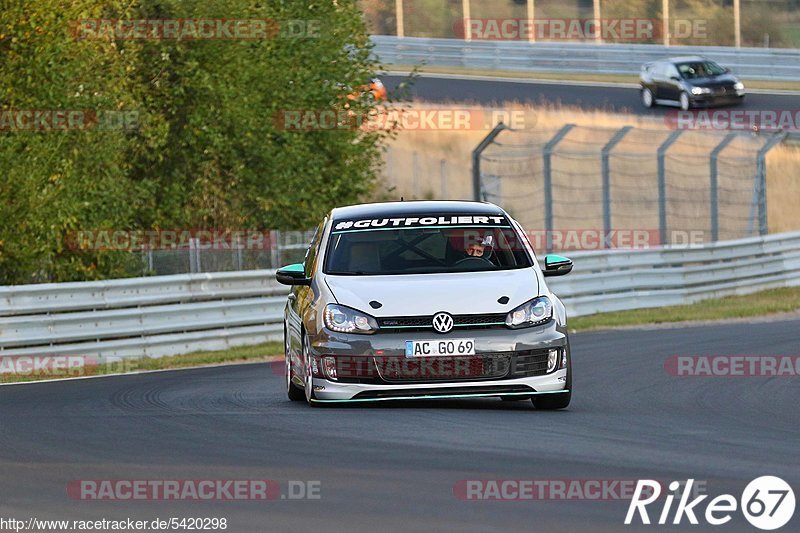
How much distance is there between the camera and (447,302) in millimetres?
10406

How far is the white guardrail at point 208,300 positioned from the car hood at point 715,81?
15.8 meters

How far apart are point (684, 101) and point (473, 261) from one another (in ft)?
104

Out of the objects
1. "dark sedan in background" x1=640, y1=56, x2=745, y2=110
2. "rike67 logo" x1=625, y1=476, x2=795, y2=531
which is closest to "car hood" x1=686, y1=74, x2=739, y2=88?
"dark sedan in background" x1=640, y1=56, x2=745, y2=110

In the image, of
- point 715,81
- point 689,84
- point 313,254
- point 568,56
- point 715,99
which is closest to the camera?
point 313,254

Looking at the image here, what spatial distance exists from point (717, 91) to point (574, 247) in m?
10.0

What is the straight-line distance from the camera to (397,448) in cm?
859

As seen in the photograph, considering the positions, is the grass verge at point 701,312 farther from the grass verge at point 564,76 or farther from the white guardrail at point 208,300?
the grass verge at point 564,76

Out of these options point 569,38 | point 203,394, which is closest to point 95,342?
point 203,394

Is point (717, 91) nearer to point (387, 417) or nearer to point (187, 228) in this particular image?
point (187, 228)

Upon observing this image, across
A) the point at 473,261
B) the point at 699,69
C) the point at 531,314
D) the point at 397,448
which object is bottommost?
the point at 699,69

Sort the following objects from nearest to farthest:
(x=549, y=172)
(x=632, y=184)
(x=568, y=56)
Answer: (x=549, y=172) < (x=632, y=184) < (x=568, y=56)

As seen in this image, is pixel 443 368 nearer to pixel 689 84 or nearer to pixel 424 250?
pixel 424 250

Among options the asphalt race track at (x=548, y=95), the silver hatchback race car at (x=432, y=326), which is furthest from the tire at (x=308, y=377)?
the asphalt race track at (x=548, y=95)

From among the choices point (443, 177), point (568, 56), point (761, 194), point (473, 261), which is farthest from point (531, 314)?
point (568, 56)
